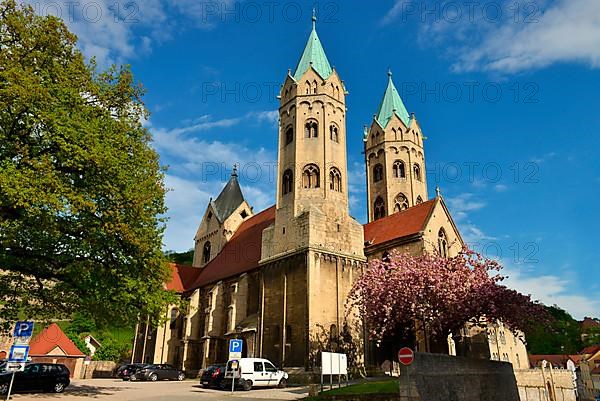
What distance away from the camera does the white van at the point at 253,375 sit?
2267 cm

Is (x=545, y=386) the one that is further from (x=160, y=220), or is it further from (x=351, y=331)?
(x=160, y=220)

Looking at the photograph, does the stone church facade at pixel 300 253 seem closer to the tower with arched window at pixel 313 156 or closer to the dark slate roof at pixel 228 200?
the tower with arched window at pixel 313 156

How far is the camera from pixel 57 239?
685 inches

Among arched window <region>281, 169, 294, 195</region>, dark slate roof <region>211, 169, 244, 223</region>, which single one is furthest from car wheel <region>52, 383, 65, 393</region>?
dark slate roof <region>211, 169, 244, 223</region>

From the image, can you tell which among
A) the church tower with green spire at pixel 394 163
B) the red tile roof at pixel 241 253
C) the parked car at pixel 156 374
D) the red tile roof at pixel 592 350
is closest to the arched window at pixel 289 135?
the red tile roof at pixel 241 253

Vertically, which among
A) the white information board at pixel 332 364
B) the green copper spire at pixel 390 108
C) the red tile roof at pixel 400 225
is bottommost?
the white information board at pixel 332 364

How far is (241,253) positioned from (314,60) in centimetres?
1752

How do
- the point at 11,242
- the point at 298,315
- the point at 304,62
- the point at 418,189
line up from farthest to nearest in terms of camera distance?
the point at 418,189
the point at 304,62
the point at 298,315
the point at 11,242

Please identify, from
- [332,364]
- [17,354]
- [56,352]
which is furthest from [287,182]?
[56,352]

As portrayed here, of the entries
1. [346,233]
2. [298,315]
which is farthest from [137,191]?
[346,233]

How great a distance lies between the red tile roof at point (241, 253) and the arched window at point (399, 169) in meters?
14.1

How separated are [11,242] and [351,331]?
20.0 metres

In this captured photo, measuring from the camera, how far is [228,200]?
55.6m

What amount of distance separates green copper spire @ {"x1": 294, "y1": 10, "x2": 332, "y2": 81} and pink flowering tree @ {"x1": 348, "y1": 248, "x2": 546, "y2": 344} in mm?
18406
